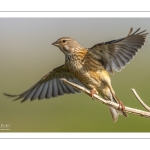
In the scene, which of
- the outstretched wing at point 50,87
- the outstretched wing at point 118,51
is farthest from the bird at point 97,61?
the outstretched wing at point 50,87

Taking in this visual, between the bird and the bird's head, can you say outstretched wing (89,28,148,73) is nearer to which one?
the bird

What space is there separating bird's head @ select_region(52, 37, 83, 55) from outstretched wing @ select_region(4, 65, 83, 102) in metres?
0.34

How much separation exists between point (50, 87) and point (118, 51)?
3.68 feet

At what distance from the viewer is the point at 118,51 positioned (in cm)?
520

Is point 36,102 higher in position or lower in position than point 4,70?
lower

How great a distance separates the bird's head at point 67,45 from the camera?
5.34 metres

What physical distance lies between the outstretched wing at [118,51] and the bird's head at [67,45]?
0.73 ft

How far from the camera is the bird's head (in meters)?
5.34

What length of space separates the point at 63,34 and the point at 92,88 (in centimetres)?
94

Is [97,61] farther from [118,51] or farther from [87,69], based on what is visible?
[118,51]
